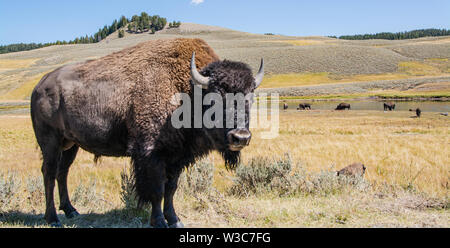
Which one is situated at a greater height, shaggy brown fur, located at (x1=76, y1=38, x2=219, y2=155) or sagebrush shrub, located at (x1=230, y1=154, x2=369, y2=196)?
shaggy brown fur, located at (x1=76, y1=38, x2=219, y2=155)

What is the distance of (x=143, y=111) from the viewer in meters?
4.94

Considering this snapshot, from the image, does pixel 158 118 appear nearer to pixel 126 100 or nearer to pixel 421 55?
pixel 126 100

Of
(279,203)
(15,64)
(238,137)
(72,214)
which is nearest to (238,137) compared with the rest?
(238,137)

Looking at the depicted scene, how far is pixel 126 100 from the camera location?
517cm

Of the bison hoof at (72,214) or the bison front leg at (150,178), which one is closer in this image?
the bison front leg at (150,178)

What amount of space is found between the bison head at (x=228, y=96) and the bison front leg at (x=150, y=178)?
82 centimetres

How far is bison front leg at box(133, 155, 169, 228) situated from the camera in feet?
16.1

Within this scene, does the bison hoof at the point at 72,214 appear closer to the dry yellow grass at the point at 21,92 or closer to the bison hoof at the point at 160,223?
the bison hoof at the point at 160,223

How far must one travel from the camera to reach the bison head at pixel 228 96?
4504mm

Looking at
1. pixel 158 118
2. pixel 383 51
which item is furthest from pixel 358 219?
pixel 383 51

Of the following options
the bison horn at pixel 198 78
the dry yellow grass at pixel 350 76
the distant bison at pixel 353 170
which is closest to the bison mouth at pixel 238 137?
the bison horn at pixel 198 78
